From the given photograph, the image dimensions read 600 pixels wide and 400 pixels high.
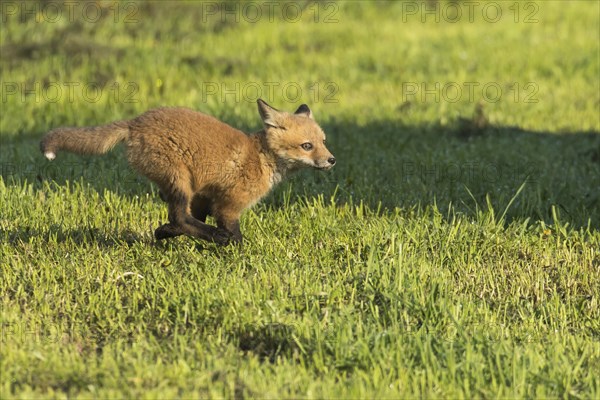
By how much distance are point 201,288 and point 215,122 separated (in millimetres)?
1571

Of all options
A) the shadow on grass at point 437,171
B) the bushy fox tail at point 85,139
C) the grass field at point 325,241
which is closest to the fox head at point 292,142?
the grass field at point 325,241

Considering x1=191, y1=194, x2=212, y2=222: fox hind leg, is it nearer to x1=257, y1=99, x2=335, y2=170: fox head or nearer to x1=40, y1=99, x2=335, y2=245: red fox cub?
x1=40, y1=99, x2=335, y2=245: red fox cub

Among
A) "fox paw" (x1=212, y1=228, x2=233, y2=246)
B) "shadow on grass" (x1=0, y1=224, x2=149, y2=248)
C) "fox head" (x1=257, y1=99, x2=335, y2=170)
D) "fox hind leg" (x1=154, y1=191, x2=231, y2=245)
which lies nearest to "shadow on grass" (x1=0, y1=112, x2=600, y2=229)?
"fox head" (x1=257, y1=99, x2=335, y2=170)

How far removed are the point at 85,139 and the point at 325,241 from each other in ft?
6.06

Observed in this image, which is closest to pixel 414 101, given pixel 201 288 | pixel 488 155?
pixel 488 155

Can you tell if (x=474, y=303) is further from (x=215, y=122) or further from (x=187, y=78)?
(x=187, y=78)

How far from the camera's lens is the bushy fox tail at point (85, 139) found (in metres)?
6.50

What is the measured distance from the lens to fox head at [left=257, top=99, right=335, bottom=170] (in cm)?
708

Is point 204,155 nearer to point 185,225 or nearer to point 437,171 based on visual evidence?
point 185,225

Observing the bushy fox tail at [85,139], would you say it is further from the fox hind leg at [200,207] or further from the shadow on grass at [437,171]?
the shadow on grass at [437,171]

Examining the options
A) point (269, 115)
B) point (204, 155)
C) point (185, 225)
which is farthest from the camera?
point (269, 115)

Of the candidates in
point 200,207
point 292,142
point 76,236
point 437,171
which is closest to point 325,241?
point 292,142

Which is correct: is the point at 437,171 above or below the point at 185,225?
below

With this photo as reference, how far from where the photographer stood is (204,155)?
6.62 metres
